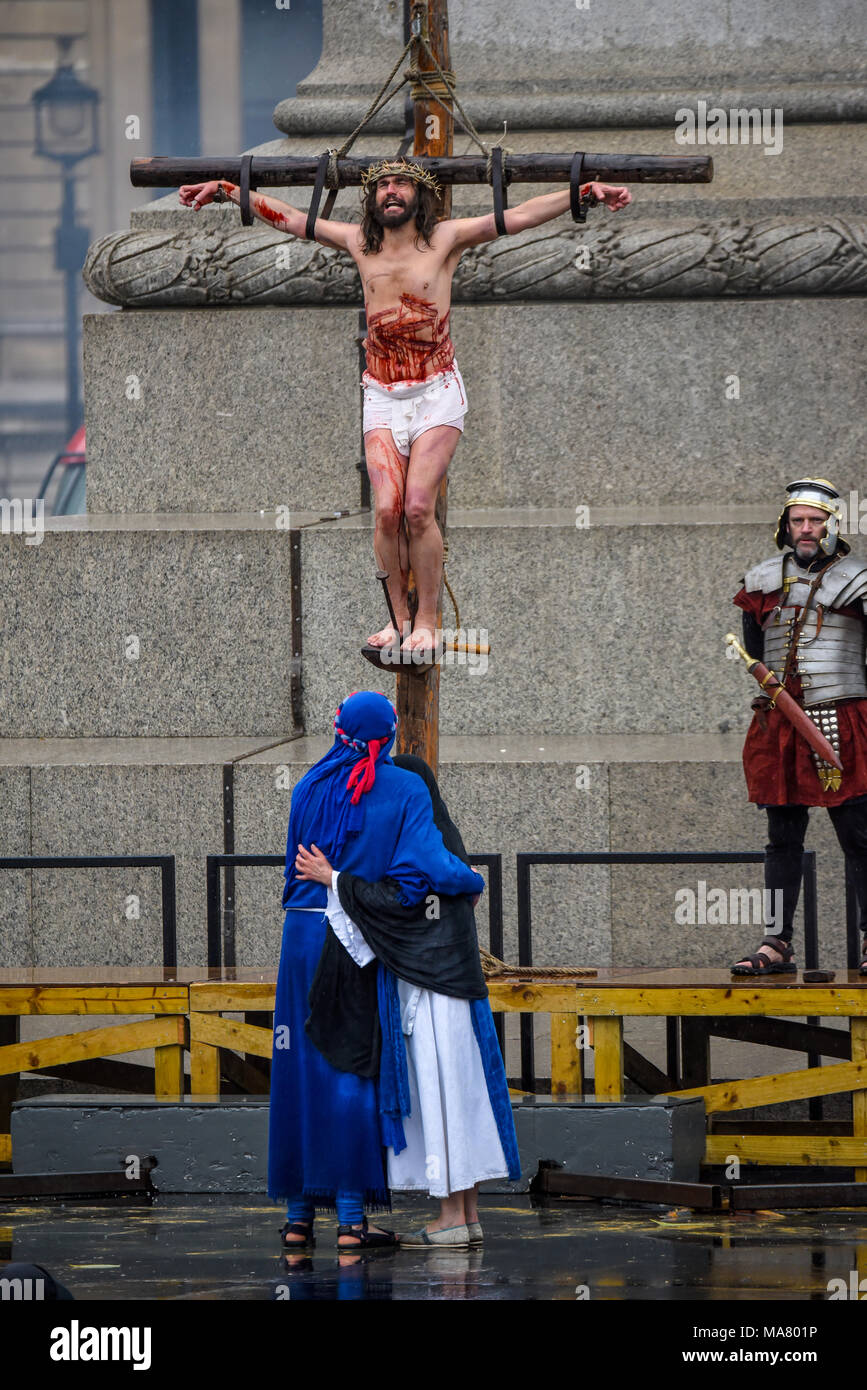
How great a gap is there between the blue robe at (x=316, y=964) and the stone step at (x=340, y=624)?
3835 millimetres

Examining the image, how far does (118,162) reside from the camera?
28.6 metres

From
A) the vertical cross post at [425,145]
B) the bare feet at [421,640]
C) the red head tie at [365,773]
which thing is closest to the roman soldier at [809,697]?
the vertical cross post at [425,145]

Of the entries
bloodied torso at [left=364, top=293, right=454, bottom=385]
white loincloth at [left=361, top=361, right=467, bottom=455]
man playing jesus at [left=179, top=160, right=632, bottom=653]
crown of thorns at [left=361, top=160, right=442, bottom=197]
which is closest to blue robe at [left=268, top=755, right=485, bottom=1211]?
man playing jesus at [left=179, top=160, right=632, bottom=653]

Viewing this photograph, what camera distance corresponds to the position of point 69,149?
2850 centimetres

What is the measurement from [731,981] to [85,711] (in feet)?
14.2

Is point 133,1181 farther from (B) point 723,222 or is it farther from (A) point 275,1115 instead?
(B) point 723,222

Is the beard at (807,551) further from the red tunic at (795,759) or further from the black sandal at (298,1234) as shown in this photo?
the black sandal at (298,1234)

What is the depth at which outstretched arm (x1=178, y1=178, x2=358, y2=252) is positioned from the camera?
25.3 feet

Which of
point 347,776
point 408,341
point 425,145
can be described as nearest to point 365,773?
point 347,776

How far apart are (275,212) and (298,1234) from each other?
3.60 metres

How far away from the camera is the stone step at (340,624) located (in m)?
10.9

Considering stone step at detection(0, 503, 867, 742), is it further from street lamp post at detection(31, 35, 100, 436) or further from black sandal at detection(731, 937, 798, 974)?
street lamp post at detection(31, 35, 100, 436)
